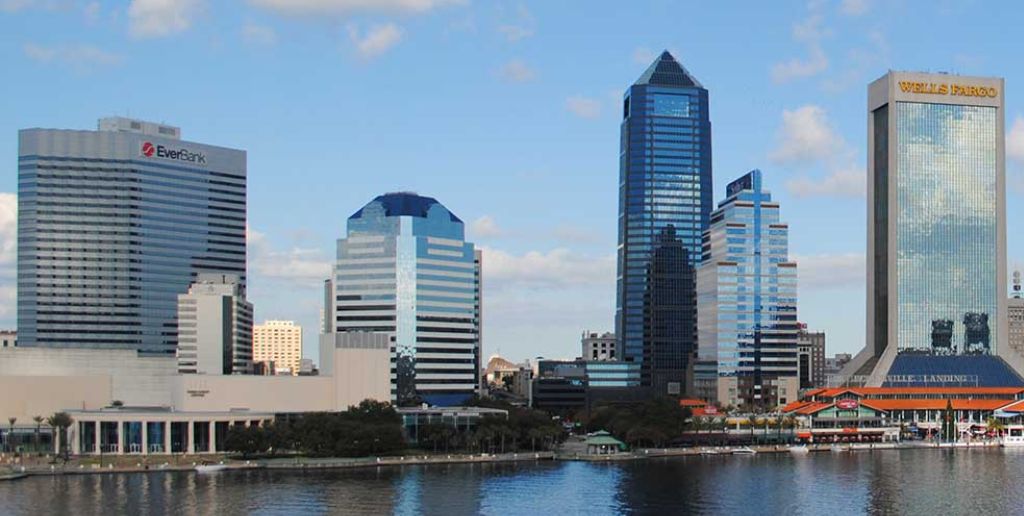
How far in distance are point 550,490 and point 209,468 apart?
170 ft

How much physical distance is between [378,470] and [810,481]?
55697mm

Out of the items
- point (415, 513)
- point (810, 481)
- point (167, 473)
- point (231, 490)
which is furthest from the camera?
point (167, 473)

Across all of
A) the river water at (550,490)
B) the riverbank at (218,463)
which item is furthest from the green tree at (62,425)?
the river water at (550,490)

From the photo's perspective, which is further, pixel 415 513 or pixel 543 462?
pixel 543 462

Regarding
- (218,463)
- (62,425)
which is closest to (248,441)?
(218,463)

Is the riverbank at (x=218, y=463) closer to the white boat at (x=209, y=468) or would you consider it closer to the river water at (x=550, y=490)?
the white boat at (x=209, y=468)

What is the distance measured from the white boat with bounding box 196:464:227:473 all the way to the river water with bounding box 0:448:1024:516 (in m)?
3.12

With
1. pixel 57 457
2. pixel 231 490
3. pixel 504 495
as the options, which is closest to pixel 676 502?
pixel 504 495

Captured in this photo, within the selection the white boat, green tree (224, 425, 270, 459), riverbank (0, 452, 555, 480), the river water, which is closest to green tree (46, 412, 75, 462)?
riverbank (0, 452, 555, 480)

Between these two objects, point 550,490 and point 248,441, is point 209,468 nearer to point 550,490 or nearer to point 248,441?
point 248,441

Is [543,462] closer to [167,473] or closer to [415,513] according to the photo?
[167,473]

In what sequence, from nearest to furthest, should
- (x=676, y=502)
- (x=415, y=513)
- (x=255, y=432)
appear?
1. (x=415, y=513)
2. (x=676, y=502)
3. (x=255, y=432)

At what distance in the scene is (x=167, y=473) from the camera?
17550cm

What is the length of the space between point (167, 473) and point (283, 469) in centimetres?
1500
